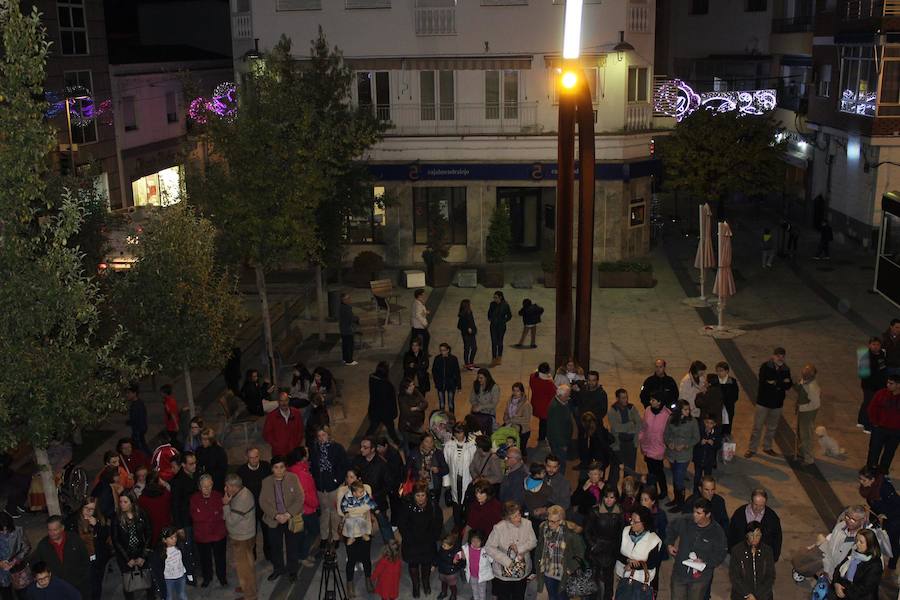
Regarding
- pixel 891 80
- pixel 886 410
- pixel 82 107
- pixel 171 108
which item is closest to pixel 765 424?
pixel 886 410

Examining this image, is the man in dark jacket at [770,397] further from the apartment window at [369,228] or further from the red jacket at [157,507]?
the apartment window at [369,228]

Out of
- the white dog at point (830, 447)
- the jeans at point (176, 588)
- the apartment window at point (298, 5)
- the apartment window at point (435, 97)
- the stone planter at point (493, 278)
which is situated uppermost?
the apartment window at point (298, 5)

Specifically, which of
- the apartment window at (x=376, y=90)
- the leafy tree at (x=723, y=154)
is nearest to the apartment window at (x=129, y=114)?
the apartment window at (x=376, y=90)

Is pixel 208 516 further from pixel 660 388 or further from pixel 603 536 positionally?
pixel 660 388

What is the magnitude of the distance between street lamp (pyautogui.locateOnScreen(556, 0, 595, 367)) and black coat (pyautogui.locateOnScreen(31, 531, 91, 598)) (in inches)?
370

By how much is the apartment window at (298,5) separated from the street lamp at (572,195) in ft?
51.0

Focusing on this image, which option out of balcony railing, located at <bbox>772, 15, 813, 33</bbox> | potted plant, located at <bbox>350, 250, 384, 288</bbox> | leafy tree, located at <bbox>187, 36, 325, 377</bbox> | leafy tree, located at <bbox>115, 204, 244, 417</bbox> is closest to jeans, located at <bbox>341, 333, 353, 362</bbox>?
leafy tree, located at <bbox>187, 36, 325, 377</bbox>

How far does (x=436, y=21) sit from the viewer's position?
31.2m

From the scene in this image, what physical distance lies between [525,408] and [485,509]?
3711mm

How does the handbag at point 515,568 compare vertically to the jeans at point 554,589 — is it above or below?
above

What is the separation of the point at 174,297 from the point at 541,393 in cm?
590

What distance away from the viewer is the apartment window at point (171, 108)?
1778 inches

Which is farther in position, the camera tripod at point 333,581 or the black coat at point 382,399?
the black coat at point 382,399

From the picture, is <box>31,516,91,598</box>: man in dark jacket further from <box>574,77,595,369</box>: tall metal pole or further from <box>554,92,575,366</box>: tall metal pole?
<box>574,77,595,369</box>: tall metal pole
